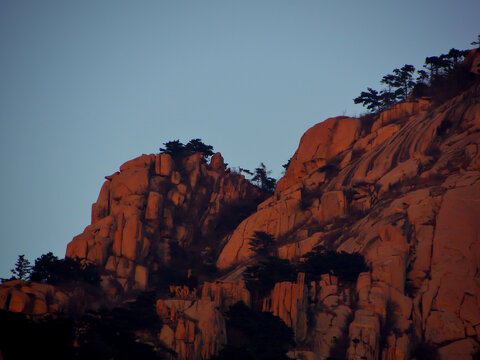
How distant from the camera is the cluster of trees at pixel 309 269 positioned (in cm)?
6469

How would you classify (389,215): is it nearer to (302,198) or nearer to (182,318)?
(302,198)

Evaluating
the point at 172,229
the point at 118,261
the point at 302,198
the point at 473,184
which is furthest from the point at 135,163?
the point at 473,184

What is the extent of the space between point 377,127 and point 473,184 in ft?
97.2

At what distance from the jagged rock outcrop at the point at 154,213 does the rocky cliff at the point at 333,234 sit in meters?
0.18

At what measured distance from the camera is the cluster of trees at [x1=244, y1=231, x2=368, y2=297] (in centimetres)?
6469

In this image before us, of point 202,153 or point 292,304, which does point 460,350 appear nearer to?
point 292,304

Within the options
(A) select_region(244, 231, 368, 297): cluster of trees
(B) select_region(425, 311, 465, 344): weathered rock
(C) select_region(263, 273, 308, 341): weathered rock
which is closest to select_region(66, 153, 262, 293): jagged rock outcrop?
(A) select_region(244, 231, 368, 297): cluster of trees

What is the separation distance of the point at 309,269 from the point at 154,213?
93.3 ft

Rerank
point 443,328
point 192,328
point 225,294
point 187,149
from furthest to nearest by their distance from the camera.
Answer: point 187,149
point 225,294
point 192,328
point 443,328

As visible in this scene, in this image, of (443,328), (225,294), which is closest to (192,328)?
(225,294)

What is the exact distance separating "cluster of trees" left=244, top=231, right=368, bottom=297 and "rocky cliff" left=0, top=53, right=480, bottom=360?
950mm

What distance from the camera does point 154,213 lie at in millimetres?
88688

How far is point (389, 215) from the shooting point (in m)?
69.6

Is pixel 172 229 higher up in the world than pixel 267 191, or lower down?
lower down
